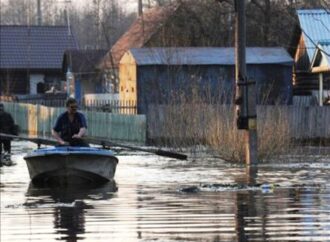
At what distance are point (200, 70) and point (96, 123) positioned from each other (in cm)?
488

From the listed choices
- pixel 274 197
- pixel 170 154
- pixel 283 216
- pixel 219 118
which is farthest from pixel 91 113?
pixel 283 216

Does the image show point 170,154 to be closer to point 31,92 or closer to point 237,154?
point 237,154

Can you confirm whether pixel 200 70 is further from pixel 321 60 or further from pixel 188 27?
pixel 188 27

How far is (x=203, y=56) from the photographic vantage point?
42.3 m

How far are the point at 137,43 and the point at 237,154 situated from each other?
33.1 meters

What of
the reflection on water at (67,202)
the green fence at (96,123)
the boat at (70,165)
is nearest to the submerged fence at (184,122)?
the green fence at (96,123)

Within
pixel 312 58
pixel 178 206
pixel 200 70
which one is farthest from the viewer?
pixel 312 58

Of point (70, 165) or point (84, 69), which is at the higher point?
point (84, 69)

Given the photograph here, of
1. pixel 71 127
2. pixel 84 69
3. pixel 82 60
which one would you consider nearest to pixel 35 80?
pixel 84 69

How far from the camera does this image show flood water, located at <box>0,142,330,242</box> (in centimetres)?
1273

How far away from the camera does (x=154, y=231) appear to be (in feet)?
42.3

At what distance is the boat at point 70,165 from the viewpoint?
20.0 m

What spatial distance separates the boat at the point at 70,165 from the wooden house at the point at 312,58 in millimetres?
17883

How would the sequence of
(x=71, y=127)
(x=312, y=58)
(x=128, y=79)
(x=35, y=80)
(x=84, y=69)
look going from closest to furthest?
(x=71, y=127) < (x=312, y=58) < (x=128, y=79) < (x=84, y=69) < (x=35, y=80)
